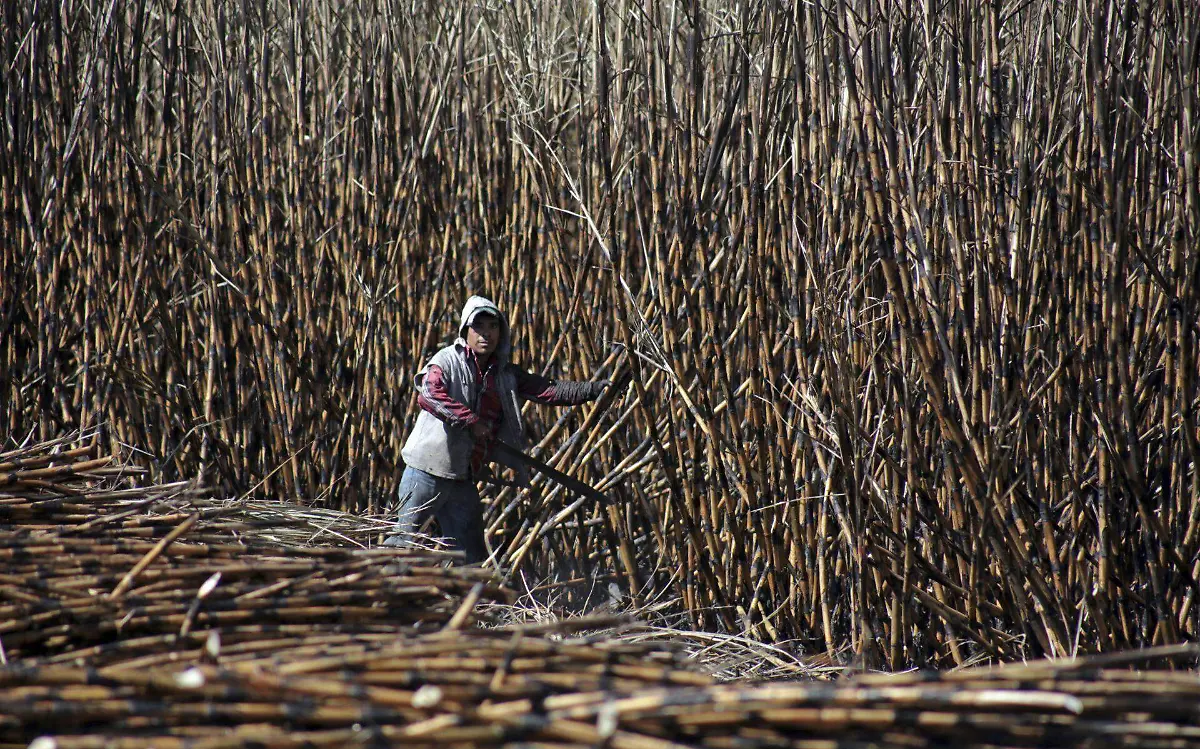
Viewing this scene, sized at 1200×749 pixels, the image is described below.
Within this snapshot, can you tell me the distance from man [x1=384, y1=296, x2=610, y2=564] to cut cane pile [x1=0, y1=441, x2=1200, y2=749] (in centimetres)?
133

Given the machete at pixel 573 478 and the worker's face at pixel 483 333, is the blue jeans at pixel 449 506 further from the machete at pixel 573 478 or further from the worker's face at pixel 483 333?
the worker's face at pixel 483 333

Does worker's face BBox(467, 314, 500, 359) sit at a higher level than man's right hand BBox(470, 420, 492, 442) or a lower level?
higher

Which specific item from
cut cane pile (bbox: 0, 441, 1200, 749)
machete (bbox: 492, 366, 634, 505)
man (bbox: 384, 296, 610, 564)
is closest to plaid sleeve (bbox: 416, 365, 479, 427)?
man (bbox: 384, 296, 610, 564)

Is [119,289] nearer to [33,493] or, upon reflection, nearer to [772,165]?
[33,493]

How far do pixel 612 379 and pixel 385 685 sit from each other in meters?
1.72

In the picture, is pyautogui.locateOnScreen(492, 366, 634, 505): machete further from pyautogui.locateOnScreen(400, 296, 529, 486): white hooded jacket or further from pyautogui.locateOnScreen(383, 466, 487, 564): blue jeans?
pyautogui.locateOnScreen(383, 466, 487, 564): blue jeans

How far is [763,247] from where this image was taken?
2.12m

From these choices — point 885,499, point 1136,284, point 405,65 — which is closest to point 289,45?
point 405,65

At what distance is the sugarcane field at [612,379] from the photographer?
1021mm

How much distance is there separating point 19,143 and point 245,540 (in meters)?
1.96

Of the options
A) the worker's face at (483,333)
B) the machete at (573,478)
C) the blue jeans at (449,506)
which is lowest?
the blue jeans at (449,506)

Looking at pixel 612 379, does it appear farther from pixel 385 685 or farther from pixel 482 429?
pixel 385 685

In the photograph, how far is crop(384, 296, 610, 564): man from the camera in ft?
8.62

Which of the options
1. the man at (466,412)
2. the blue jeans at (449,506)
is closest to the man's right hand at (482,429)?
the man at (466,412)
